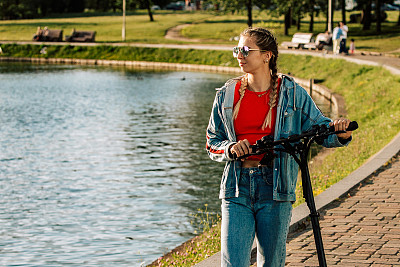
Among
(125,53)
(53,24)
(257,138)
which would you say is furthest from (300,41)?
(257,138)

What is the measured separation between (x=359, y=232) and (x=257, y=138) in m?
3.40

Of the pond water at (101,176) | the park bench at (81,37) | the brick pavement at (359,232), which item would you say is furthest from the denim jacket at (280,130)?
the park bench at (81,37)

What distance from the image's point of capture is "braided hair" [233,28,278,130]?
4.20 m

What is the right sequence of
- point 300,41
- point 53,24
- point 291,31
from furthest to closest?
1. point 53,24
2. point 291,31
3. point 300,41

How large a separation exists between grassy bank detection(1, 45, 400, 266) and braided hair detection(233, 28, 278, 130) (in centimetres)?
171

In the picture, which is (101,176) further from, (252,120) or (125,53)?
(125,53)

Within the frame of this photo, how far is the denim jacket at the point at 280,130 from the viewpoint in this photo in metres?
4.12

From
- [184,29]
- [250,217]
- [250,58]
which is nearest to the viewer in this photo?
[250,217]

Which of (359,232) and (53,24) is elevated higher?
(359,232)

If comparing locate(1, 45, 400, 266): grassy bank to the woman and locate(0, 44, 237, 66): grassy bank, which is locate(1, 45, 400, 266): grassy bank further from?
the woman

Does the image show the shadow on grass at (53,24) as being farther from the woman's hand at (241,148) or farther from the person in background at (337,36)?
the woman's hand at (241,148)

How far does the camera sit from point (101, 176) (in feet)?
50.7

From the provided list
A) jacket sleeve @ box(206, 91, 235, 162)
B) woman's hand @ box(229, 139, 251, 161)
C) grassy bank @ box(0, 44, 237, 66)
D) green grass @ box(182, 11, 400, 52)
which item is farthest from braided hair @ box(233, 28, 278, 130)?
green grass @ box(182, 11, 400, 52)

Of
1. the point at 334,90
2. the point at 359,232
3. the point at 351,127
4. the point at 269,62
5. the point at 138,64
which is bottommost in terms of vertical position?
the point at 138,64
